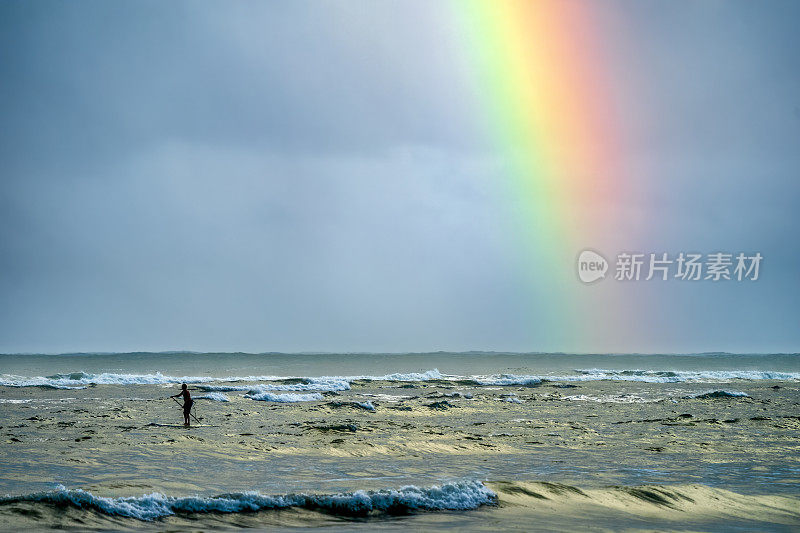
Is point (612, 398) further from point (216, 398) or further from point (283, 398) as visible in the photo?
point (216, 398)

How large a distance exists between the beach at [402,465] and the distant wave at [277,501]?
0.10 feet

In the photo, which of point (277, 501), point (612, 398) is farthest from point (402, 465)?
point (612, 398)

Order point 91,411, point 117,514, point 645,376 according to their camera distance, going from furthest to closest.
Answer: point 645,376 < point 91,411 < point 117,514

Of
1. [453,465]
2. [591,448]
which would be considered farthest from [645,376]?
[453,465]

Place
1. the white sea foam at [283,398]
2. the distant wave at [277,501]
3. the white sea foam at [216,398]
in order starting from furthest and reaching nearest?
the white sea foam at [283,398] < the white sea foam at [216,398] < the distant wave at [277,501]

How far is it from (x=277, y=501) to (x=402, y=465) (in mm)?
6107

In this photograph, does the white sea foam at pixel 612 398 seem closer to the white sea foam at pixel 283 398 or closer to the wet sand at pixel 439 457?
the wet sand at pixel 439 457

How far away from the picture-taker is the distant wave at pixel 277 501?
11.6 meters

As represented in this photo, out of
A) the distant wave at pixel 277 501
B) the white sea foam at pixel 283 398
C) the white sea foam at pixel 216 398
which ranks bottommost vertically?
the white sea foam at pixel 216 398

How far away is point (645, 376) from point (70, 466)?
65.0 m

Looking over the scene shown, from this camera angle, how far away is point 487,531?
10.7m

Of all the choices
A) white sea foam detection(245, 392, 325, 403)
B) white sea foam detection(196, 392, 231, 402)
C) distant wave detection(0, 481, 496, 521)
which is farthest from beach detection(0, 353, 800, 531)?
white sea foam detection(245, 392, 325, 403)

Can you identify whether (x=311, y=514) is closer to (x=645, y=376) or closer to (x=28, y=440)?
(x=28, y=440)

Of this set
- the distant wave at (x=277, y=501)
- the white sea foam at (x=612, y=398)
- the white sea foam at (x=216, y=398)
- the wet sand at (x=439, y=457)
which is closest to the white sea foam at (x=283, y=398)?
the white sea foam at (x=216, y=398)
